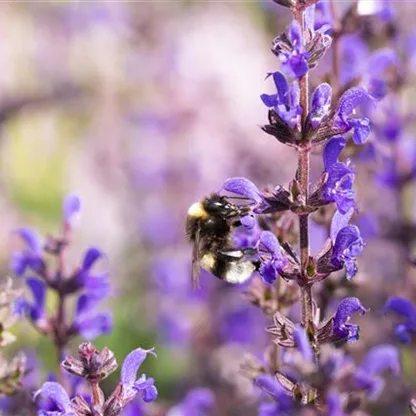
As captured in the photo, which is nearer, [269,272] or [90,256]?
[269,272]

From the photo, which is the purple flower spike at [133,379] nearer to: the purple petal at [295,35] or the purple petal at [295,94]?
the purple petal at [295,94]

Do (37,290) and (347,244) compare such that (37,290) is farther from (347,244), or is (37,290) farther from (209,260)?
(347,244)

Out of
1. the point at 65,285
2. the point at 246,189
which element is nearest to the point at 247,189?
the point at 246,189

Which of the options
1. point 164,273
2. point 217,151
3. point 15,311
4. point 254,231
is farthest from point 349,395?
point 217,151

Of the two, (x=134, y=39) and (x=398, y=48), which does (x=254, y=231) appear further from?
(x=134, y=39)

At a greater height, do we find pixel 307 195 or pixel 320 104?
pixel 320 104

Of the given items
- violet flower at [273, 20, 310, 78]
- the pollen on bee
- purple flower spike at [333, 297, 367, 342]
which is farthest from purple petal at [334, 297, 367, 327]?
the pollen on bee
